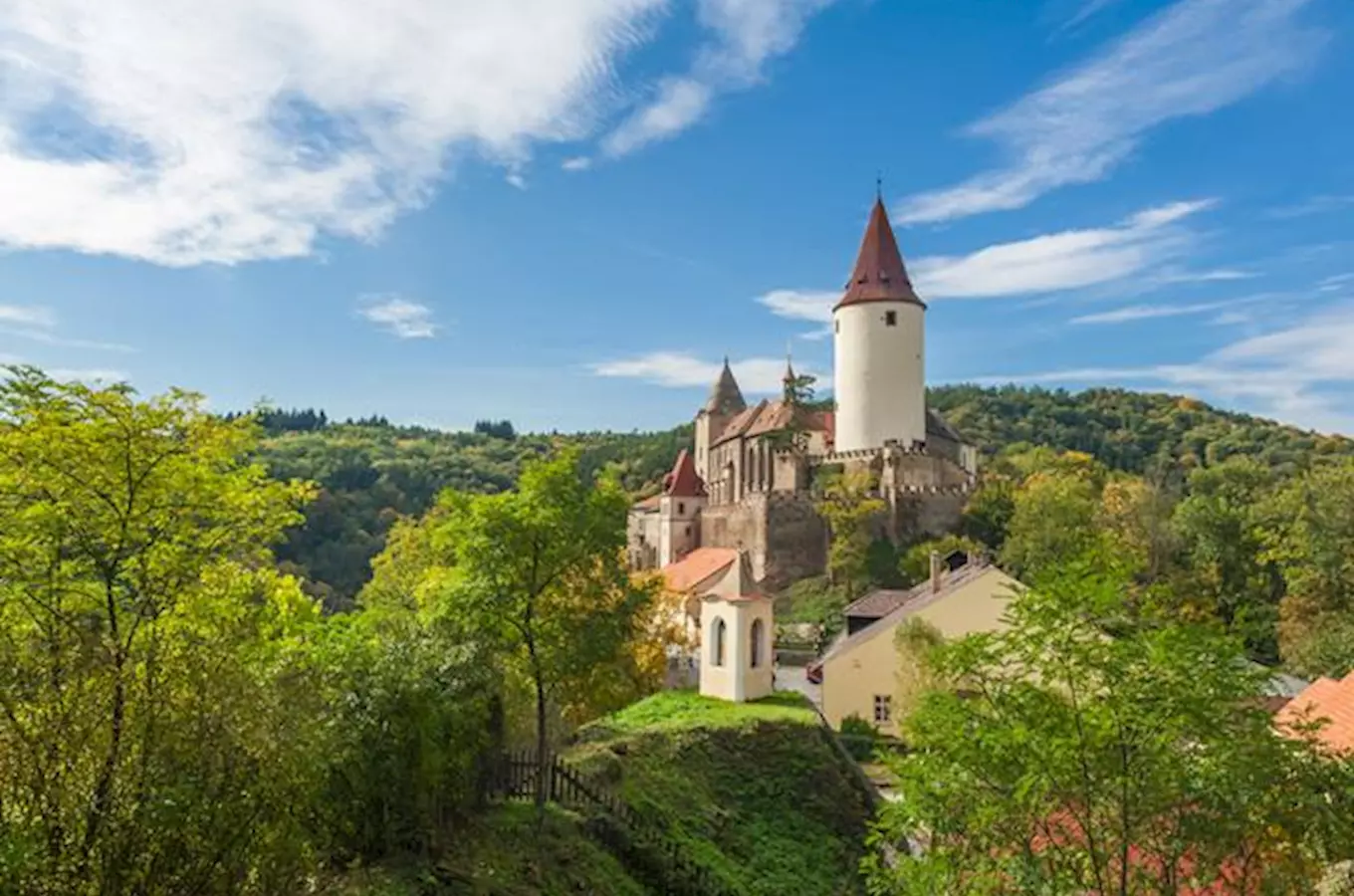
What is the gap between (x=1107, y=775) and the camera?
8070 millimetres

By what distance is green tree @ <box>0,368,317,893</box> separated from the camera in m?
7.68

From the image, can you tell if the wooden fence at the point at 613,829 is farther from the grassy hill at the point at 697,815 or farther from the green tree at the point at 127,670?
the green tree at the point at 127,670

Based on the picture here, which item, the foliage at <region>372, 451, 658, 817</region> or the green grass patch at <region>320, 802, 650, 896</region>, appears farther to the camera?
the foliage at <region>372, 451, 658, 817</region>

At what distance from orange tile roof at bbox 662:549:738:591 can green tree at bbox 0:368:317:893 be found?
3618cm

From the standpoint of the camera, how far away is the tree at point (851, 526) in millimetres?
49438

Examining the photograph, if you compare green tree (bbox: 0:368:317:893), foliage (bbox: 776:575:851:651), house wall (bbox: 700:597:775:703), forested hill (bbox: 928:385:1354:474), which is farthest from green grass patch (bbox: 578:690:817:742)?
forested hill (bbox: 928:385:1354:474)

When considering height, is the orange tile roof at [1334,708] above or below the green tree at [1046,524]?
below

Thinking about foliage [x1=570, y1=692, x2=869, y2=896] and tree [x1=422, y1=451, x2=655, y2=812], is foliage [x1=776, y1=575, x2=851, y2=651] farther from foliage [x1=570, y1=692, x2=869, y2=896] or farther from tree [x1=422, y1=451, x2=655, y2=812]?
tree [x1=422, y1=451, x2=655, y2=812]

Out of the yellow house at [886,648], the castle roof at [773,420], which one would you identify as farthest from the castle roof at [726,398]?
the yellow house at [886,648]

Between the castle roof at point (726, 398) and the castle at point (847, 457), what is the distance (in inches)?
340

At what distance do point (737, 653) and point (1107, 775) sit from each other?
59.9 feet

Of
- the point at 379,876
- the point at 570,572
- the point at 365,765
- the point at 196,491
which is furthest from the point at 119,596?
the point at 570,572

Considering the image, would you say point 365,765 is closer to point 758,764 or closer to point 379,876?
point 379,876

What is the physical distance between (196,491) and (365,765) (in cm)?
413
